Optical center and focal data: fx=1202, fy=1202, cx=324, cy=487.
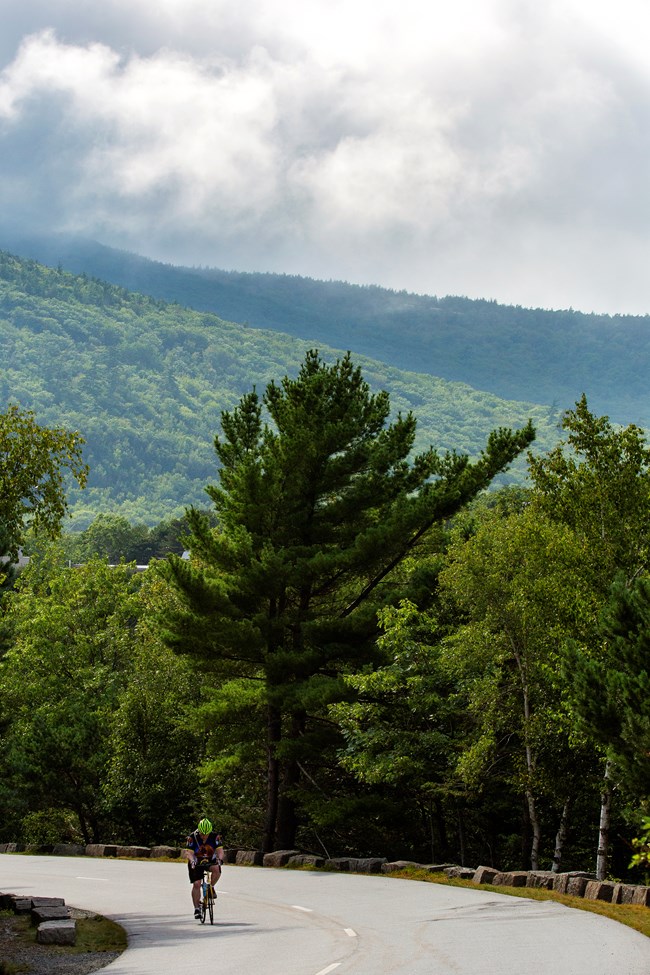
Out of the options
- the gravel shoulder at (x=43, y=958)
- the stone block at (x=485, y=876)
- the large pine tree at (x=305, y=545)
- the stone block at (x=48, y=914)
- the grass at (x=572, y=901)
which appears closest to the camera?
the gravel shoulder at (x=43, y=958)

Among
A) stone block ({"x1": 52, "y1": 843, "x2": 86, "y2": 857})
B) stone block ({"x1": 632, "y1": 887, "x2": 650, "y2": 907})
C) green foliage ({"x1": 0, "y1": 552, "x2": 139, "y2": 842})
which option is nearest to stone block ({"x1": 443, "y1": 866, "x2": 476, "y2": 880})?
stone block ({"x1": 632, "y1": 887, "x2": 650, "y2": 907})

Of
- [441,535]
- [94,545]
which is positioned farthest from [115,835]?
[94,545]

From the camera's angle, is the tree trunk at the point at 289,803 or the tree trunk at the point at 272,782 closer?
the tree trunk at the point at 289,803

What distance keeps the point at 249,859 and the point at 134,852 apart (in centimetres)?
470

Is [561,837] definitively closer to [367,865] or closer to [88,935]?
[367,865]

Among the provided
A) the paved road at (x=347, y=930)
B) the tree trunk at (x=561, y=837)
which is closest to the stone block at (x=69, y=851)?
the paved road at (x=347, y=930)

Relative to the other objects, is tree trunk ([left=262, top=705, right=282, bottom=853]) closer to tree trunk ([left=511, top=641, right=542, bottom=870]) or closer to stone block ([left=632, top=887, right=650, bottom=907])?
tree trunk ([left=511, top=641, right=542, bottom=870])

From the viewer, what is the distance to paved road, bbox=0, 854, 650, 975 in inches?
514

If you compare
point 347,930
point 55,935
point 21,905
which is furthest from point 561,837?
point 55,935

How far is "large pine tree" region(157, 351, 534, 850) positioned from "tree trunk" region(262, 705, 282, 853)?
0.04 metres

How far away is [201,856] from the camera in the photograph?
18.4 m

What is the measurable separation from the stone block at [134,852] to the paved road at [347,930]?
784cm

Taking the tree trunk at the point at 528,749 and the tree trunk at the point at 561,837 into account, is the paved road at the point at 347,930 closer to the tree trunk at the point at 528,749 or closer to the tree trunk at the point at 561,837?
the tree trunk at the point at 528,749

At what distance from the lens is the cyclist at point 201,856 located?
18250 millimetres
